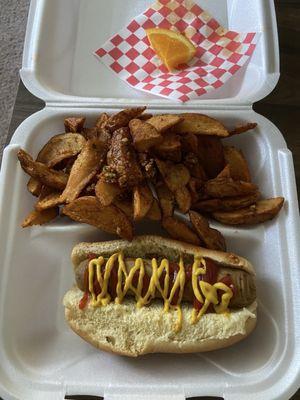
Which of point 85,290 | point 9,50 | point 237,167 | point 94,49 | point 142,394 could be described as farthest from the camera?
point 9,50

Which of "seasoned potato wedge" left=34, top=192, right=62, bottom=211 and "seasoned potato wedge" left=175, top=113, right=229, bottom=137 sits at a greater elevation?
"seasoned potato wedge" left=175, top=113, right=229, bottom=137

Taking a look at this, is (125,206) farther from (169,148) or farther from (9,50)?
(9,50)

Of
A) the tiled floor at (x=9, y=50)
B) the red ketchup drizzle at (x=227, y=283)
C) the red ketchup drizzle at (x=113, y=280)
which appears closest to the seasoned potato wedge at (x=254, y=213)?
the red ketchup drizzle at (x=227, y=283)

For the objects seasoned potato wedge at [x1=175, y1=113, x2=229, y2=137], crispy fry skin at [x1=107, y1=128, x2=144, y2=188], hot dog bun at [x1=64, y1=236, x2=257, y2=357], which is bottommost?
hot dog bun at [x1=64, y1=236, x2=257, y2=357]

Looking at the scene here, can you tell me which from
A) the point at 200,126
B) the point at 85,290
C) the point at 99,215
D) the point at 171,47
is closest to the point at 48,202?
the point at 99,215

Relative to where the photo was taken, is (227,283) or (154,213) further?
(154,213)

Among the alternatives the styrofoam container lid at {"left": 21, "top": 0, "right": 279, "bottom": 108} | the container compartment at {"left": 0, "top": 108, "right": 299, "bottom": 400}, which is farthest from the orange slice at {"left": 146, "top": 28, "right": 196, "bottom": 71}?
the container compartment at {"left": 0, "top": 108, "right": 299, "bottom": 400}

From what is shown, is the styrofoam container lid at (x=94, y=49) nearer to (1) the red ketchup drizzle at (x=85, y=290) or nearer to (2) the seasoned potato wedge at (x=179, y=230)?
(2) the seasoned potato wedge at (x=179, y=230)

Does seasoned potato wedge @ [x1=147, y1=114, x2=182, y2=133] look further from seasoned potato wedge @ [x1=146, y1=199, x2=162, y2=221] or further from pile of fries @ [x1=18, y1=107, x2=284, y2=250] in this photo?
seasoned potato wedge @ [x1=146, y1=199, x2=162, y2=221]
